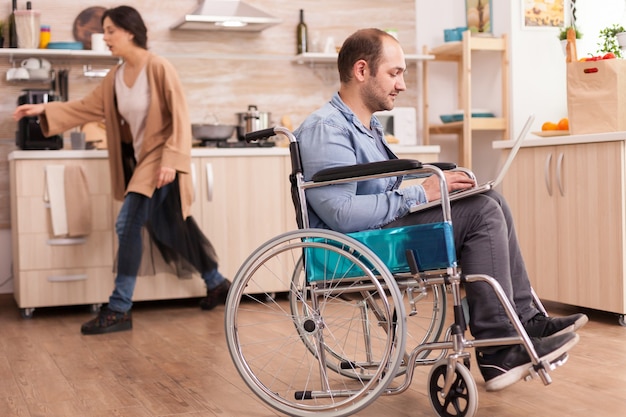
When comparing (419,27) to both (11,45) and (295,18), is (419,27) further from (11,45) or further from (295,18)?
(11,45)

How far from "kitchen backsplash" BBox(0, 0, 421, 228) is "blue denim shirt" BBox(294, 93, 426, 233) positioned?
110 inches

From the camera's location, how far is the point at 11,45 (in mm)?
4773

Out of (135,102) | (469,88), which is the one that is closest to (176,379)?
(135,102)

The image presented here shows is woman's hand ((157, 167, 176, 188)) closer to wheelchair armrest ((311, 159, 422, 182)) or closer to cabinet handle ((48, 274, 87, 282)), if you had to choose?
cabinet handle ((48, 274, 87, 282))

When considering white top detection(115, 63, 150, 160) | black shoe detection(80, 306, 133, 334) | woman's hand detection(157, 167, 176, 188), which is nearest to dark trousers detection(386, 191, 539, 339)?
woman's hand detection(157, 167, 176, 188)

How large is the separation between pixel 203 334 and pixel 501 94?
2406 mm

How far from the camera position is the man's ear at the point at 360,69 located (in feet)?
A: 8.11

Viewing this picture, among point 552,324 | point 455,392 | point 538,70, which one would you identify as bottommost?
point 455,392

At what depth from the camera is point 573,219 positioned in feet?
12.7

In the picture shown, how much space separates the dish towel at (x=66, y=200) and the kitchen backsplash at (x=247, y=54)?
2.26 ft

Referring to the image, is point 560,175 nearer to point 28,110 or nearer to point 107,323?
point 107,323

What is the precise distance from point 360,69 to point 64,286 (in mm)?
2428

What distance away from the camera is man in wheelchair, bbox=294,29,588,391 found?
7.25 feet

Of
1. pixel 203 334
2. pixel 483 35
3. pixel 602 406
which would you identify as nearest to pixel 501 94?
pixel 483 35
